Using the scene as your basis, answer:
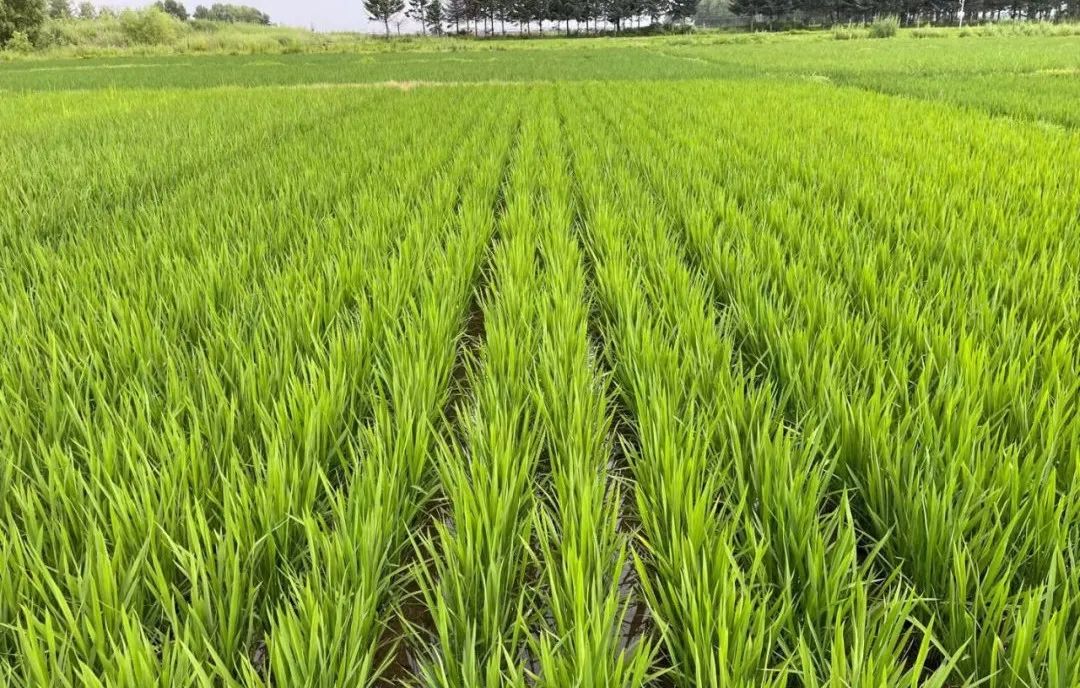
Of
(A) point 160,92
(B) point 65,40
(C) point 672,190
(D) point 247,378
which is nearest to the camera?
(D) point 247,378

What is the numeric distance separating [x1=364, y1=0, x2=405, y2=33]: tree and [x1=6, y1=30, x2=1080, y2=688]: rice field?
74676mm

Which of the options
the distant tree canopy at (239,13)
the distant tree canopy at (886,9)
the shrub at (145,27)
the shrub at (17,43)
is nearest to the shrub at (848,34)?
the distant tree canopy at (886,9)

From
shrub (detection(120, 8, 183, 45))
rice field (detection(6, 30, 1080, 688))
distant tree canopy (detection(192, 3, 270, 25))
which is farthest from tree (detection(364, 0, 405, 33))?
rice field (detection(6, 30, 1080, 688))

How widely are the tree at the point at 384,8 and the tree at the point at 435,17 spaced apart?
5.64 m

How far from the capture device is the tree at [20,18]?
98.3ft

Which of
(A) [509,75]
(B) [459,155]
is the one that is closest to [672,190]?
(B) [459,155]

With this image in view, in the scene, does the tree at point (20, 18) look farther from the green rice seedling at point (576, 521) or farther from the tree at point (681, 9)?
the tree at point (681, 9)

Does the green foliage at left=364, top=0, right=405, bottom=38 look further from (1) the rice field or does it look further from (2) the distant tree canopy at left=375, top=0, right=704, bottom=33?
(1) the rice field

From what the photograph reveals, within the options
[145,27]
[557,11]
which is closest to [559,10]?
[557,11]

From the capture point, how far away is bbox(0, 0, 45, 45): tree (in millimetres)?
29953

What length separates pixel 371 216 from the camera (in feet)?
9.89

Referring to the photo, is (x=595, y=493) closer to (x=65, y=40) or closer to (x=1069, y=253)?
(x=1069, y=253)

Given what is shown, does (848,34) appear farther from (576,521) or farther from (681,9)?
(576,521)

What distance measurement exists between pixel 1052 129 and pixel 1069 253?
450cm
